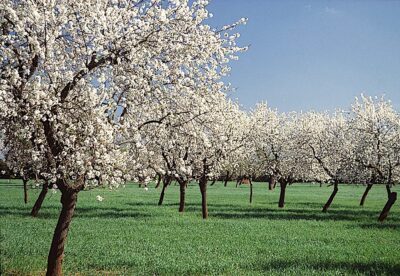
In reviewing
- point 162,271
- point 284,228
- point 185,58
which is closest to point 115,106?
point 185,58

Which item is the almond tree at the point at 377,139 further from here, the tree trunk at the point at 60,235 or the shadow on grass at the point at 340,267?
the tree trunk at the point at 60,235

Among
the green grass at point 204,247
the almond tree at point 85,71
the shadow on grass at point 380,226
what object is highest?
the almond tree at point 85,71

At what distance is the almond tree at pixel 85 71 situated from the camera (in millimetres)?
11844

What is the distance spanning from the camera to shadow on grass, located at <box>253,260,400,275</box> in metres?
16.6

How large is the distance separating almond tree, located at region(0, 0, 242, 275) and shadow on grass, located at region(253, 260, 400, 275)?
297 inches

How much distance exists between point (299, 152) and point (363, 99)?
10039 millimetres

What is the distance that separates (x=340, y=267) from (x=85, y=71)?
12.2 metres

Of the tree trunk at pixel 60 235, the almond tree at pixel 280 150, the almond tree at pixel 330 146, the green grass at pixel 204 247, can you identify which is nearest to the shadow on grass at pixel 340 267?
the green grass at pixel 204 247

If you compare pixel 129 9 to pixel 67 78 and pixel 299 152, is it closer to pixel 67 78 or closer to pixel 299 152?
pixel 67 78

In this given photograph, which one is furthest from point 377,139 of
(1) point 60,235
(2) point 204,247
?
(1) point 60,235

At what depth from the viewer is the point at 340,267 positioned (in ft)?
57.4

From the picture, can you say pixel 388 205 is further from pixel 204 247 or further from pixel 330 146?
pixel 204 247

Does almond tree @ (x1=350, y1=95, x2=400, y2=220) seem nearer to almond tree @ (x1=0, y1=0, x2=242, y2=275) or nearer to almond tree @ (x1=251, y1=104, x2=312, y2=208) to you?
almond tree @ (x1=251, y1=104, x2=312, y2=208)

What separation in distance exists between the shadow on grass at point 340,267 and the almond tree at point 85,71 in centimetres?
755
